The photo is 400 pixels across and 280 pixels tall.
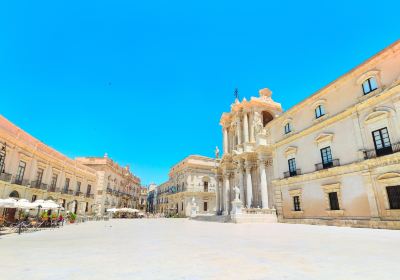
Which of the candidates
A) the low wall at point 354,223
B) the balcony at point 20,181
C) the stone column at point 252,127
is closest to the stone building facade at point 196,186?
the stone column at point 252,127

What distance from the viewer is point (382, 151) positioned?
13.8 meters

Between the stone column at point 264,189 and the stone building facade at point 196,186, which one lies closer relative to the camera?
the stone column at point 264,189

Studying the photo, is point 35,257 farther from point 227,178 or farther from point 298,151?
point 227,178

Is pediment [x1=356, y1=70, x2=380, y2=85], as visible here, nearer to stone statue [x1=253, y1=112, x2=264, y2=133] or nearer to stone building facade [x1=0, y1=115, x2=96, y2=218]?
stone statue [x1=253, y1=112, x2=264, y2=133]

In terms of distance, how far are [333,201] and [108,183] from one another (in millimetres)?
36956

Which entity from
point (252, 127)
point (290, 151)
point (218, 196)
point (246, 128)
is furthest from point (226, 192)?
point (290, 151)

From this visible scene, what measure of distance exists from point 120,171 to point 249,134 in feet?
103

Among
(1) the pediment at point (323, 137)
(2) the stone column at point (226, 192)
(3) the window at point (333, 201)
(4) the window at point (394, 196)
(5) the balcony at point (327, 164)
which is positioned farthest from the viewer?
(2) the stone column at point (226, 192)

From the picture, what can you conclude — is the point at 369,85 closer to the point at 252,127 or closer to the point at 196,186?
the point at 252,127

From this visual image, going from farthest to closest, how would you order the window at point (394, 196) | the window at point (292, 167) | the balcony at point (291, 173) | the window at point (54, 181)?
the window at point (54, 181)
the window at point (292, 167)
the balcony at point (291, 173)
the window at point (394, 196)

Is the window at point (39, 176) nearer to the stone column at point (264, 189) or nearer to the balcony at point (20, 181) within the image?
the balcony at point (20, 181)

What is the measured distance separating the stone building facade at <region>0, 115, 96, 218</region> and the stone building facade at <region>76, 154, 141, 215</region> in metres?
5.60

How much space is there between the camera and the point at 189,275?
12.8 ft

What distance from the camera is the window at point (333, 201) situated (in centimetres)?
1635
